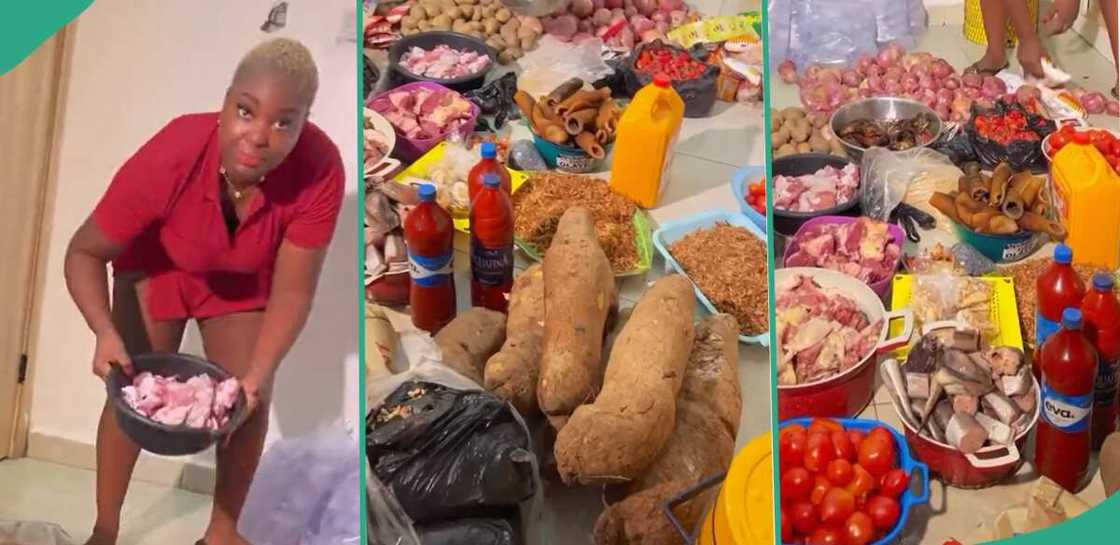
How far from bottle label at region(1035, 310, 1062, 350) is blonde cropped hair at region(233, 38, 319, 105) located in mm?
1475

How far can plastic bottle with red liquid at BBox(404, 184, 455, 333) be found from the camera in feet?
6.21

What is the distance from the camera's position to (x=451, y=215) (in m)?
1.96

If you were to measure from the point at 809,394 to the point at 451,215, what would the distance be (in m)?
0.79

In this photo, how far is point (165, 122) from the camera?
1764mm

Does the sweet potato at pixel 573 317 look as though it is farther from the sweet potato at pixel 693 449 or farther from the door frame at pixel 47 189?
the door frame at pixel 47 189

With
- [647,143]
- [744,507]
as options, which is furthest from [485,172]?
[744,507]

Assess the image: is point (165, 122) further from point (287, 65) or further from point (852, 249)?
point (852, 249)

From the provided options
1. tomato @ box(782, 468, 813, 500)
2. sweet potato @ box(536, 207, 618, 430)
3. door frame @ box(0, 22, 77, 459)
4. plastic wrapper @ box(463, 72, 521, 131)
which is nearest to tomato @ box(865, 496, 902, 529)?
tomato @ box(782, 468, 813, 500)

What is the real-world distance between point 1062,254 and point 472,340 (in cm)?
118

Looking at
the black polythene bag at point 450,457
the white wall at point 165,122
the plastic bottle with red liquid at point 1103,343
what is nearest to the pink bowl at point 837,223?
the plastic bottle with red liquid at point 1103,343

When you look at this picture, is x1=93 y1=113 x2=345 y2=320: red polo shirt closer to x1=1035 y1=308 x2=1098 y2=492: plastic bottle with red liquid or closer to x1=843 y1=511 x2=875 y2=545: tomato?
x1=843 y1=511 x2=875 y2=545: tomato

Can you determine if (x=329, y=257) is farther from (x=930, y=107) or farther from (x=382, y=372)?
(x=930, y=107)

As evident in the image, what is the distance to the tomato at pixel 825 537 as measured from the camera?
223 cm

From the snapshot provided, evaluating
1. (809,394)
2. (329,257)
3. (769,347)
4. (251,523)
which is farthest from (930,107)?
(251,523)
